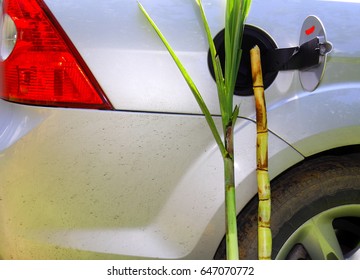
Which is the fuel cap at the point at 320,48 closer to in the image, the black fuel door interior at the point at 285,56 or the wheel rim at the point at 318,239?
the black fuel door interior at the point at 285,56

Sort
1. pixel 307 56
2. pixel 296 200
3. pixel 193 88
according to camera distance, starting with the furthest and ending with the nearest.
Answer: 1. pixel 296 200
2. pixel 307 56
3. pixel 193 88

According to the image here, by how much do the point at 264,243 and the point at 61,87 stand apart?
839 millimetres

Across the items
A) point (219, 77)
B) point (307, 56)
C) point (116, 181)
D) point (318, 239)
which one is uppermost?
point (307, 56)

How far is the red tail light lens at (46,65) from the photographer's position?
5.38ft

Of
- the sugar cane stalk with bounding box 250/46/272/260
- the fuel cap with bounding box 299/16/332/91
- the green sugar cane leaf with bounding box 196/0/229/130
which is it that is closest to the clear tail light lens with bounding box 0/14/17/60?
the green sugar cane leaf with bounding box 196/0/229/130

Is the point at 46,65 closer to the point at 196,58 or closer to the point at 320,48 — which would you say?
the point at 196,58

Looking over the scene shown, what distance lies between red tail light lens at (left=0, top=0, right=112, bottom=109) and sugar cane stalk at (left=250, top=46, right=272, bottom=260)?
19.1 inches

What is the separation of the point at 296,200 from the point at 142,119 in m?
0.63

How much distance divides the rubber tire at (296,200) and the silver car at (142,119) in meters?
0.01

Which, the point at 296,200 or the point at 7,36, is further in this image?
the point at 296,200

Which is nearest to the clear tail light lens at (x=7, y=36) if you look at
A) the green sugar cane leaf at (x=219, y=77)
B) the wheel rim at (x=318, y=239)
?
the green sugar cane leaf at (x=219, y=77)

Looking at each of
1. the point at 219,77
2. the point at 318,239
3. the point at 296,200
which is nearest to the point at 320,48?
the point at 219,77

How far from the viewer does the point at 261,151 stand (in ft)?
5.56
